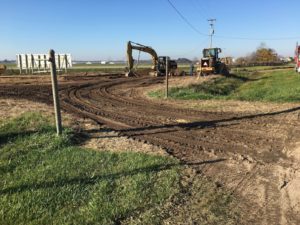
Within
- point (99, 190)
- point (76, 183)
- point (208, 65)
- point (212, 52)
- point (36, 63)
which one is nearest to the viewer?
point (99, 190)

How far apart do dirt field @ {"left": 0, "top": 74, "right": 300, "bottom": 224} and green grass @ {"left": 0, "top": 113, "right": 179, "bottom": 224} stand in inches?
39.7

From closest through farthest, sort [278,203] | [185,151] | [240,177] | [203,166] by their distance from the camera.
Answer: [278,203], [240,177], [203,166], [185,151]

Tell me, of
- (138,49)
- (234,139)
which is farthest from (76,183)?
(138,49)

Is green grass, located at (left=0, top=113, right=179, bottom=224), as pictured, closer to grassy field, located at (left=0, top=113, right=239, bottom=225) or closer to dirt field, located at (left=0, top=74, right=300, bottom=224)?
grassy field, located at (left=0, top=113, right=239, bottom=225)

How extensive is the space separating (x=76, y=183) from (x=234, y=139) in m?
4.31

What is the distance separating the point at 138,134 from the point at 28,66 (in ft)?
112

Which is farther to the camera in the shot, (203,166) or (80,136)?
(80,136)

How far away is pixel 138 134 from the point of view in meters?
8.58

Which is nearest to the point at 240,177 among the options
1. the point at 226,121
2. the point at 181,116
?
the point at 226,121

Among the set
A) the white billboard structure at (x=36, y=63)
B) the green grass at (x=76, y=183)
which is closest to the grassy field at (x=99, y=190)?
the green grass at (x=76, y=183)

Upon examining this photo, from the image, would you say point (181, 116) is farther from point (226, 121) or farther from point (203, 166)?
point (203, 166)

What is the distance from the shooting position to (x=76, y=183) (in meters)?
5.24

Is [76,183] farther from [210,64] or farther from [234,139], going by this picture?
[210,64]

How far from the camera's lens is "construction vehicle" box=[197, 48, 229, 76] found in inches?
1276
